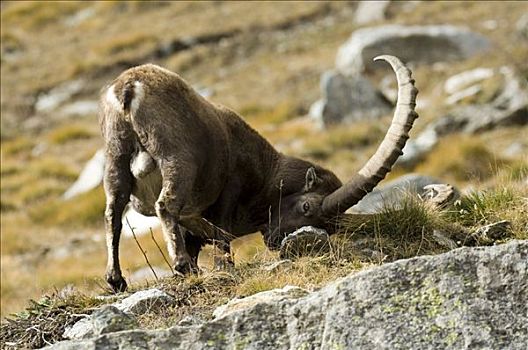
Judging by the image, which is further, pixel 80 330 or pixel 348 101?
pixel 348 101

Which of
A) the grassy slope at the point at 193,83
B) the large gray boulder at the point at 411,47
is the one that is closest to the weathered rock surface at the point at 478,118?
the grassy slope at the point at 193,83

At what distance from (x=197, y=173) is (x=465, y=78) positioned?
2671cm

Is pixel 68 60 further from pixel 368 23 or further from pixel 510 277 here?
pixel 510 277

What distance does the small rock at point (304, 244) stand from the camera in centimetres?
946

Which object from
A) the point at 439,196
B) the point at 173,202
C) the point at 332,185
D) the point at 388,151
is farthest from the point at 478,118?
the point at 173,202

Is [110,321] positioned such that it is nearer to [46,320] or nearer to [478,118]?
[46,320]

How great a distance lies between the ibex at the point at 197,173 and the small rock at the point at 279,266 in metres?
0.98

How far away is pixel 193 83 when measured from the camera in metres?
44.7


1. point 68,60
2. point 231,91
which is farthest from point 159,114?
point 68,60

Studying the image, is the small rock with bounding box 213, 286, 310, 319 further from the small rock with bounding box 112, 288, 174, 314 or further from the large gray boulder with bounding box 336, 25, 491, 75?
the large gray boulder with bounding box 336, 25, 491, 75

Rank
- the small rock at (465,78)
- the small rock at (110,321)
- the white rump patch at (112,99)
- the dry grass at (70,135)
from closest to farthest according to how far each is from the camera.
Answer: the small rock at (110,321)
the white rump patch at (112,99)
the small rock at (465,78)
the dry grass at (70,135)

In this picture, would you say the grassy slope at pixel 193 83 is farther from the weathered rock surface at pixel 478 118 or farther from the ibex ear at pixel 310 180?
the ibex ear at pixel 310 180

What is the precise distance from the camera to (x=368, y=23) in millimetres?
49656

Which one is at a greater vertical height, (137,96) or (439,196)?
(137,96)
